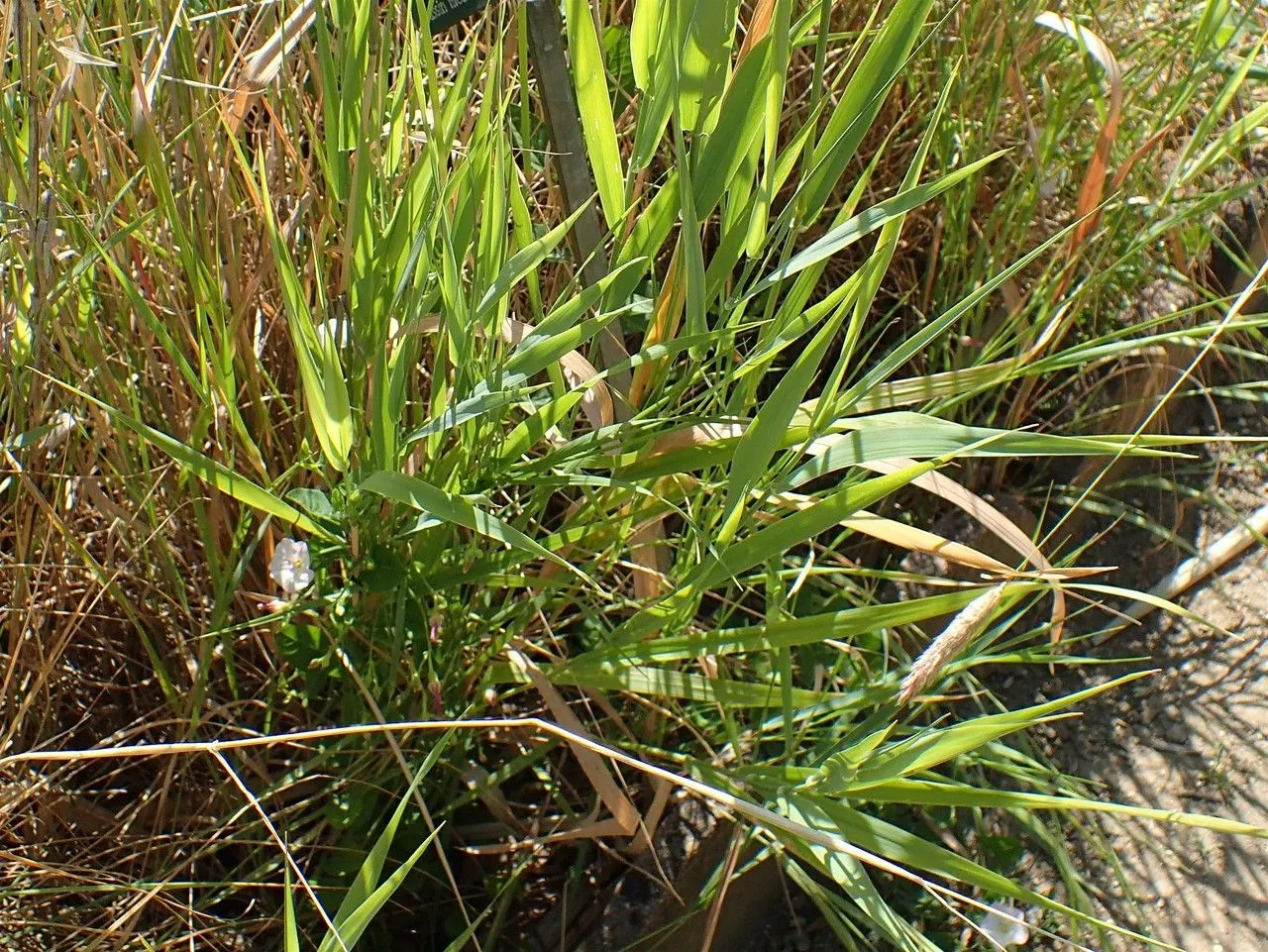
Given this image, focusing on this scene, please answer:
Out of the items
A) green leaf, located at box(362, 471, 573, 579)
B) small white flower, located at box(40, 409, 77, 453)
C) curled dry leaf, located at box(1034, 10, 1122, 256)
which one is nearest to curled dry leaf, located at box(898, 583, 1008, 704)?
green leaf, located at box(362, 471, 573, 579)

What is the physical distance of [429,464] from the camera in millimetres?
840

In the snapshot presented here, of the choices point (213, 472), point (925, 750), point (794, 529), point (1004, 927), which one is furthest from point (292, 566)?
point (1004, 927)

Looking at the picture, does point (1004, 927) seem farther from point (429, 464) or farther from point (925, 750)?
point (429, 464)

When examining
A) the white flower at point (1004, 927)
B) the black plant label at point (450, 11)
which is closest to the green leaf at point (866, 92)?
the black plant label at point (450, 11)

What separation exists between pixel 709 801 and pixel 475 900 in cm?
24

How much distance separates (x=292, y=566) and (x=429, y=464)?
0.39ft

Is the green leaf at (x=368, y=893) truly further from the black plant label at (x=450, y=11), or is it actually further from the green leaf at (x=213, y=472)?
the black plant label at (x=450, y=11)

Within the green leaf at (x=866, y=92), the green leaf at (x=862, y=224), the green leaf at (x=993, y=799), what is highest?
the green leaf at (x=866, y=92)

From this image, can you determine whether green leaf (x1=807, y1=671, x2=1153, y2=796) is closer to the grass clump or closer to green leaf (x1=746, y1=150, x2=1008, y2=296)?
the grass clump

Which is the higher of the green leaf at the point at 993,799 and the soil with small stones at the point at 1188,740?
the green leaf at the point at 993,799

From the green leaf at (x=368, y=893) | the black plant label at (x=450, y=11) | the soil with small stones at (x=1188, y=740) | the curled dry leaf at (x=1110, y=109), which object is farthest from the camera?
the soil with small stones at (x=1188, y=740)

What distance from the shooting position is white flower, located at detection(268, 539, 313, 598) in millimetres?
803

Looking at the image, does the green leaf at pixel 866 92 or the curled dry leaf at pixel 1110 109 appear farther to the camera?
the curled dry leaf at pixel 1110 109

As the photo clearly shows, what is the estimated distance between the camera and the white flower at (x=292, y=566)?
803mm
